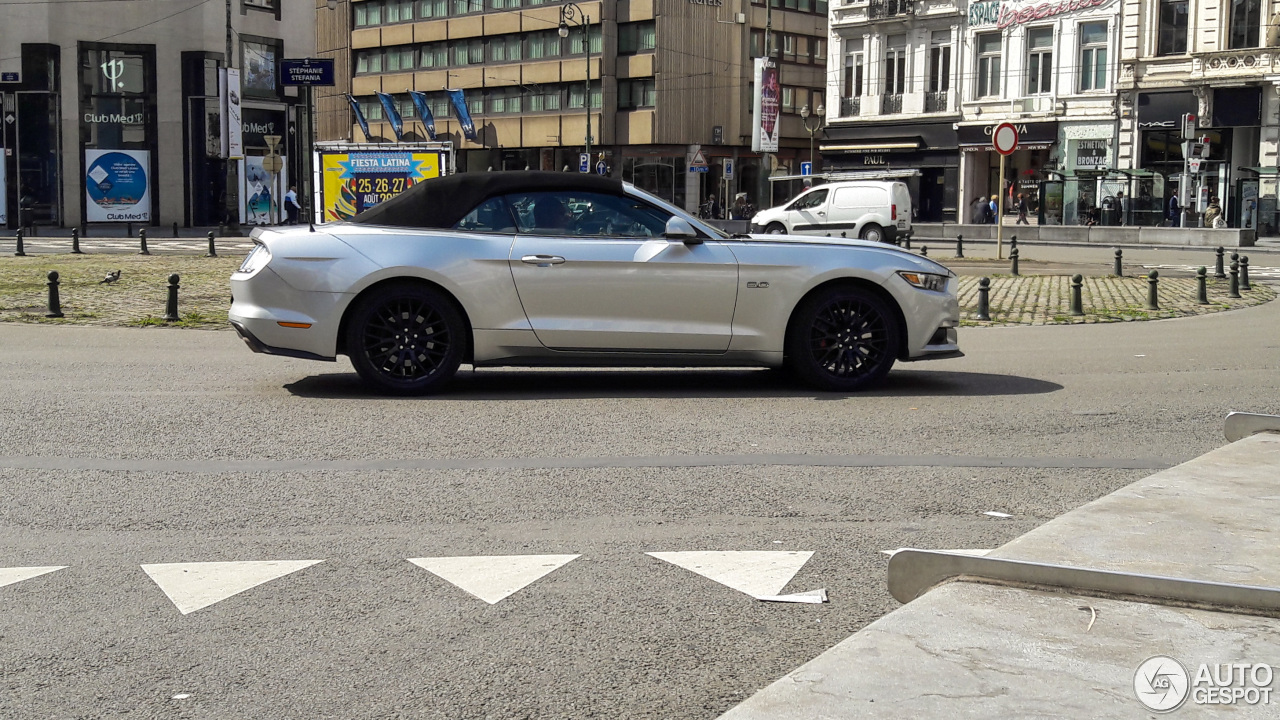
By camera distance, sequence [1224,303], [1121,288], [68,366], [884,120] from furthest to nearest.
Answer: [884,120]
[1121,288]
[1224,303]
[68,366]

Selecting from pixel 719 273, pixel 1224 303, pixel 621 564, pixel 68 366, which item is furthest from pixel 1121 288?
pixel 621 564

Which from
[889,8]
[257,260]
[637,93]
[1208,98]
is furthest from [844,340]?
[637,93]

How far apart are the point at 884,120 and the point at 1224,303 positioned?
4202 centimetres

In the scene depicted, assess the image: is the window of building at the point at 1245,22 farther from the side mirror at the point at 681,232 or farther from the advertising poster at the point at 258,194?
the side mirror at the point at 681,232

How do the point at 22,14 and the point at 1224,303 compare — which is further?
the point at 22,14

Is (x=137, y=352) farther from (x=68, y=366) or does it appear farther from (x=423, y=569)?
(x=423, y=569)

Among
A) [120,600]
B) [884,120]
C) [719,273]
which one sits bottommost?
[120,600]

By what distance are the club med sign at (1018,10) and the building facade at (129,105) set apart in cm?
2776

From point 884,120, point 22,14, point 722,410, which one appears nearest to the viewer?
point 722,410

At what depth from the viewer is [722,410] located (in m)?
9.17

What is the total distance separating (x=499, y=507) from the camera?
20.5 feet

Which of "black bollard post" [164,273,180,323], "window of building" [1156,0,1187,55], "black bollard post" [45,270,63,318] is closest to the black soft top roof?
"black bollard post" [164,273,180,323]

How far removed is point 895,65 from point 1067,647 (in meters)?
59.5

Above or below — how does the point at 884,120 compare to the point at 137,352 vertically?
above
